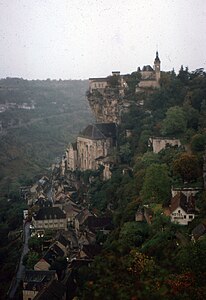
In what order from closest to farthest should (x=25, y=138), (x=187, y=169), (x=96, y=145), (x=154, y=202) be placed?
(x=154, y=202), (x=187, y=169), (x=96, y=145), (x=25, y=138)

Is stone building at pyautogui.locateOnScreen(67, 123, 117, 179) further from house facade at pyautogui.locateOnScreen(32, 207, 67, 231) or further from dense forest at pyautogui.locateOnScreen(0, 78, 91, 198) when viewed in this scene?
dense forest at pyautogui.locateOnScreen(0, 78, 91, 198)

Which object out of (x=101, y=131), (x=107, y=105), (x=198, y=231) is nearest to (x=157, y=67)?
(x=107, y=105)

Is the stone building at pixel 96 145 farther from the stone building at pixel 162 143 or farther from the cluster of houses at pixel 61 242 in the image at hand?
the stone building at pixel 162 143

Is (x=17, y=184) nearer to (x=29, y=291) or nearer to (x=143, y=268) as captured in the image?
(x=29, y=291)

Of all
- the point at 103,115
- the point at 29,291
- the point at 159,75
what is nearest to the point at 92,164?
the point at 103,115

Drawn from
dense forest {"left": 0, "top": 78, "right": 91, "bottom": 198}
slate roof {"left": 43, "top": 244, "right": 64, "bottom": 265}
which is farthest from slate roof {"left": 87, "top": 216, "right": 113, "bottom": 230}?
dense forest {"left": 0, "top": 78, "right": 91, "bottom": 198}

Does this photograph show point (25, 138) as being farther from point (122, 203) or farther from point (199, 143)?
point (199, 143)
